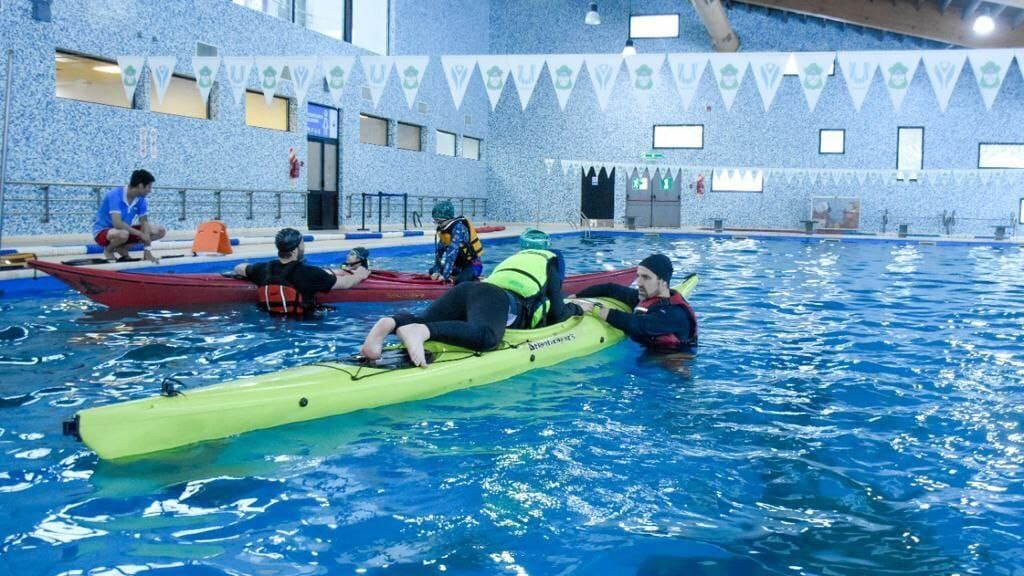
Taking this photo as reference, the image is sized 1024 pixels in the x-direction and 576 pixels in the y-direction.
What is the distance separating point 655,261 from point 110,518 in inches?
149

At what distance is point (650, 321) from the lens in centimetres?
568

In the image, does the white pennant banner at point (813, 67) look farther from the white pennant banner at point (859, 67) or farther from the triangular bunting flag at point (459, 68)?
the triangular bunting flag at point (459, 68)

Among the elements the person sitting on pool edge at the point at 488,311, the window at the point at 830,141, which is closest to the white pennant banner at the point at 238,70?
the person sitting on pool edge at the point at 488,311

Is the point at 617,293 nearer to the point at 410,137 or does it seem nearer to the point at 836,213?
the point at 410,137

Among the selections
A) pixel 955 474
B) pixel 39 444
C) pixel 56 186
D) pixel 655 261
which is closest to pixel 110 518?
pixel 39 444

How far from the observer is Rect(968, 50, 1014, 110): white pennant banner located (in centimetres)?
858

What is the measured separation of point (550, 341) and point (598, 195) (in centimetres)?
2307

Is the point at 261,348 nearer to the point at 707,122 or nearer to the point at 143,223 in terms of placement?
the point at 143,223

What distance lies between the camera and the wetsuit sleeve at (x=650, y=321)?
5660 mm

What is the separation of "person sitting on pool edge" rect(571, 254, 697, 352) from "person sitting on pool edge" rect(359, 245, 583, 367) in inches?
12.8

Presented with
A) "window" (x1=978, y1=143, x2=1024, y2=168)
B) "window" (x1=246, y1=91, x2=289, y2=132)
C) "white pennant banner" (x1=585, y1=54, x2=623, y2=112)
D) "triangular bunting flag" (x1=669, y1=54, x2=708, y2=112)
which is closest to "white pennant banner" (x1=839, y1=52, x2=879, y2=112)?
"triangular bunting flag" (x1=669, y1=54, x2=708, y2=112)

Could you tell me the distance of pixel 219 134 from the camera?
49.9 feet

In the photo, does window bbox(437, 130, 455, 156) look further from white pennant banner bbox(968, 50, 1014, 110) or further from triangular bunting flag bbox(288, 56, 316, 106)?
white pennant banner bbox(968, 50, 1014, 110)

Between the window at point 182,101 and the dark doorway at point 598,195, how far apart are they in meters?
15.3
